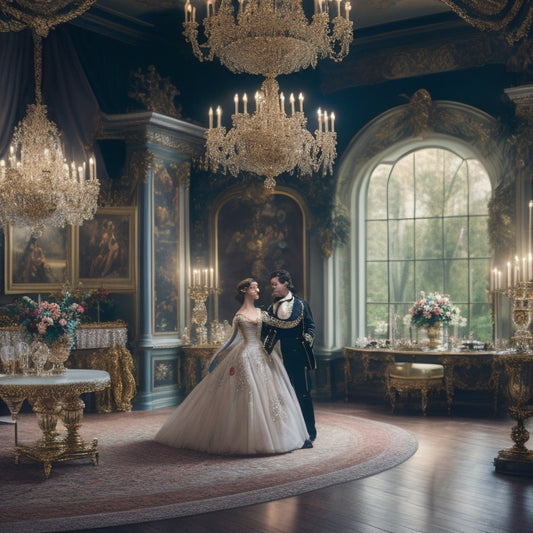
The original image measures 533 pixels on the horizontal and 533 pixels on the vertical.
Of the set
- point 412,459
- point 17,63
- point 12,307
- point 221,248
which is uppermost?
point 17,63

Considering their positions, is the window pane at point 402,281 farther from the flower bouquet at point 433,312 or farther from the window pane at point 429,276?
the flower bouquet at point 433,312

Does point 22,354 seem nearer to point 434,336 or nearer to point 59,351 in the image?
point 59,351

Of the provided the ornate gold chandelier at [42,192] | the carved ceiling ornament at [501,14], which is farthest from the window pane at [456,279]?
the carved ceiling ornament at [501,14]

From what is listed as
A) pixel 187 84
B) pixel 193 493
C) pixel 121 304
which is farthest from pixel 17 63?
pixel 193 493

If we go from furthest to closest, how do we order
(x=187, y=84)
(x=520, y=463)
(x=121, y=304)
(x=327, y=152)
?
(x=187, y=84)
(x=121, y=304)
(x=327, y=152)
(x=520, y=463)

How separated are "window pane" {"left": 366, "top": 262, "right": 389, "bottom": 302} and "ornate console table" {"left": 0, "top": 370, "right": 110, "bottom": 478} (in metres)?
5.27

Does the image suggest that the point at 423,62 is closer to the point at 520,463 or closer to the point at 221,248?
the point at 221,248

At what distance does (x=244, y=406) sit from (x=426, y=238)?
16.0 ft

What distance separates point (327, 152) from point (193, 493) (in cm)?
344

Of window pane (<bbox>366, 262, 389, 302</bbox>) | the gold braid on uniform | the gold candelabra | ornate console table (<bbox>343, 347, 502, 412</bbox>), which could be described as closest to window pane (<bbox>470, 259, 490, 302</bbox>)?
ornate console table (<bbox>343, 347, 502, 412</bbox>)

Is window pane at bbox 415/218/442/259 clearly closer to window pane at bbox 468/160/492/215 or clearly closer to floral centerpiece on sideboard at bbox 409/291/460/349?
window pane at bbox 468/160/492/215

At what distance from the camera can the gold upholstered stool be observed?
949 cm

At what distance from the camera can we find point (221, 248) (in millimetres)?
11438

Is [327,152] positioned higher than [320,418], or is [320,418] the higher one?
[327,152]
